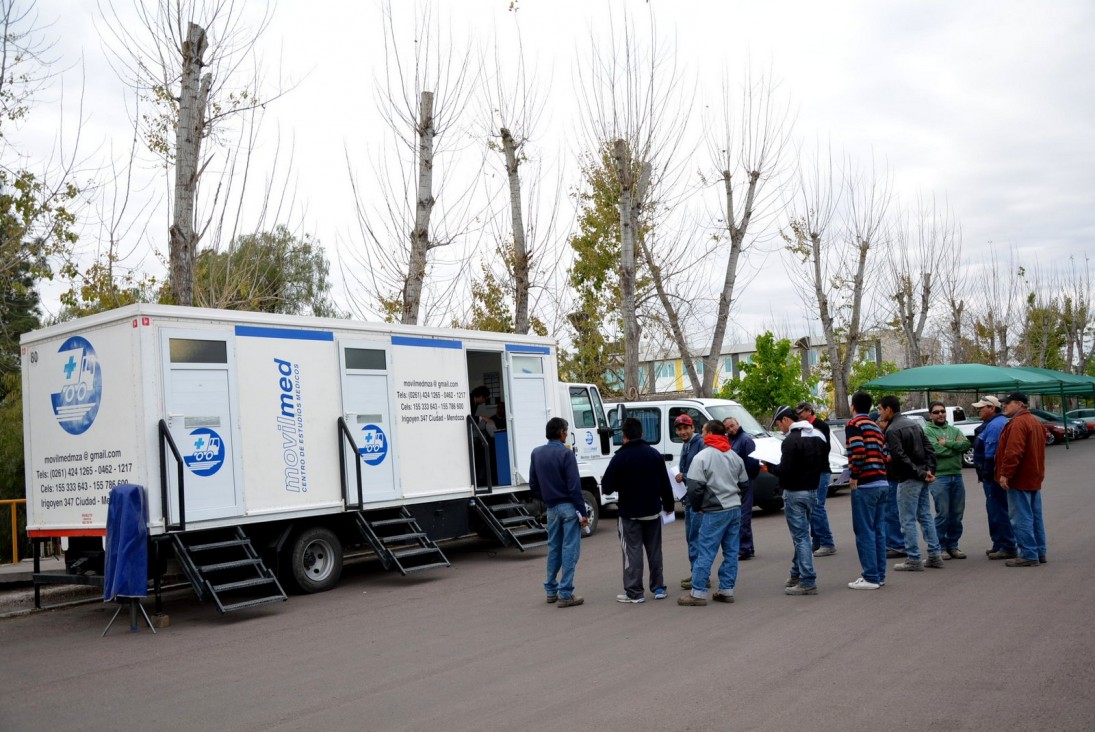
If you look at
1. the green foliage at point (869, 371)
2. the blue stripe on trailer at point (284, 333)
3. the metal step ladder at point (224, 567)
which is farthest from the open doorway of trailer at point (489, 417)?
the green foliage at point (869, 371)

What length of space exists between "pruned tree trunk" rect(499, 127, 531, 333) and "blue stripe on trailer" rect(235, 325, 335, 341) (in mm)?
9273

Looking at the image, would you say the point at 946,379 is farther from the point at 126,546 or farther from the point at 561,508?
the point at 126,546

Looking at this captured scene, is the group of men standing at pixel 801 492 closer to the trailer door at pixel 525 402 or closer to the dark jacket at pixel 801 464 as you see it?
the dark jacket at pixel 801 464

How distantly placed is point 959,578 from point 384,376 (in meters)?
7.11

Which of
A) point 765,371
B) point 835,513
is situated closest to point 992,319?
point 765,371

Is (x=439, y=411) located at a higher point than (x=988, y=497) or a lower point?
higher

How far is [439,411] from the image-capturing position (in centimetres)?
1300

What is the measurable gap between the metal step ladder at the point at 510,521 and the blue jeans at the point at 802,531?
495 cm

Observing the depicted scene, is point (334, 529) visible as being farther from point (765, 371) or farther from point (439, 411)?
point (765, 371)

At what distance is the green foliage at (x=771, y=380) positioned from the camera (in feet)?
93.2

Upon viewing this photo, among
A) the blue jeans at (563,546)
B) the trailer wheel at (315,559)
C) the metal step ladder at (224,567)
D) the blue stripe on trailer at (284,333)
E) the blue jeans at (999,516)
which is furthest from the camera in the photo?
the trailer wheel at (315,559)

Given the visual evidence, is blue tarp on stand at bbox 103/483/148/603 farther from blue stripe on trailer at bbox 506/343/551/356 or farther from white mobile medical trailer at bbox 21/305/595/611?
blue stripe on trailer at bbox 506/343/551/356

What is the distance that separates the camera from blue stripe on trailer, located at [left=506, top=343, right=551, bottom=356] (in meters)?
14.4

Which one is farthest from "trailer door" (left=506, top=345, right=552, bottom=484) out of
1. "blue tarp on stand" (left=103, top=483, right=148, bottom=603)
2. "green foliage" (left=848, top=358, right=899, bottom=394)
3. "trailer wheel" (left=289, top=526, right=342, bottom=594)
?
"green foliage" (left=848, top=358, right=899, bottom=394)
